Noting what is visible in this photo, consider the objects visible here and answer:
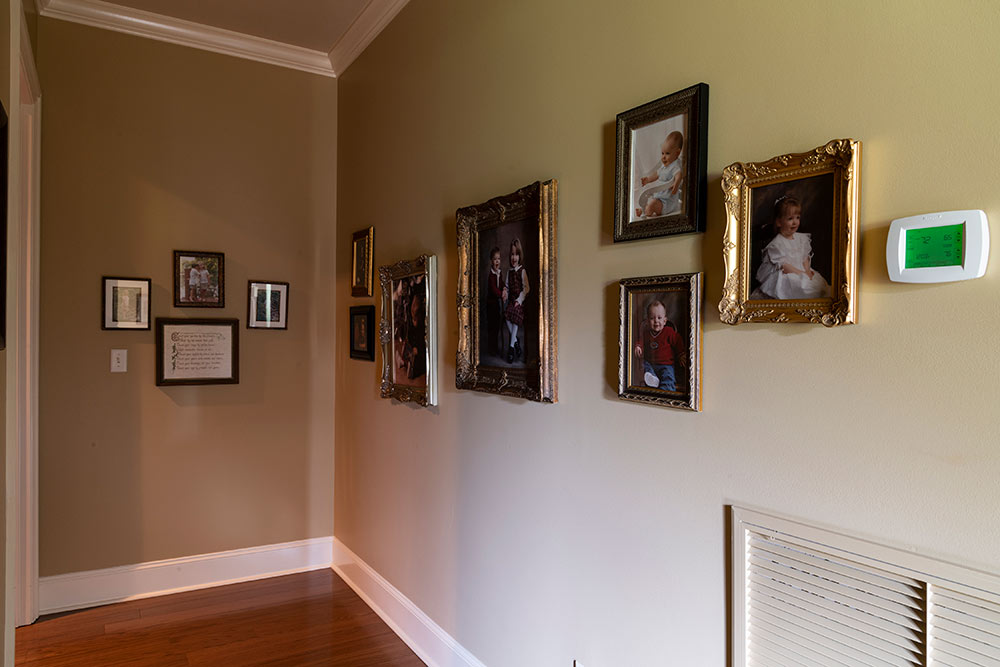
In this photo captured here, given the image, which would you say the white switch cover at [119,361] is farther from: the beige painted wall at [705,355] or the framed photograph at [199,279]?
the beige painted wall at [705,355]

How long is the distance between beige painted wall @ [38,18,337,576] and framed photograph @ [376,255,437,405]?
915 millimetres

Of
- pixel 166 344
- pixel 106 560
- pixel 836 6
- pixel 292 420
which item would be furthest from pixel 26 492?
pixel 836 6

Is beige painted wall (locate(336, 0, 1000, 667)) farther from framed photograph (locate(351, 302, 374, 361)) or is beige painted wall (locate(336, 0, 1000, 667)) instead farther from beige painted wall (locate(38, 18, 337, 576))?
beige painted wall (locate(38, 18, 337, 576))

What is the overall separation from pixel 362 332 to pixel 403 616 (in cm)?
139

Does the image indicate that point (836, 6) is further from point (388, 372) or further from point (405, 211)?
point (388, 372)

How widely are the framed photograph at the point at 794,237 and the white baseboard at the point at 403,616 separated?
5.75 ft

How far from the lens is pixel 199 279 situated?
11.5ft

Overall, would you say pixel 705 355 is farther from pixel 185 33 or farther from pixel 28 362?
pixel 185 33

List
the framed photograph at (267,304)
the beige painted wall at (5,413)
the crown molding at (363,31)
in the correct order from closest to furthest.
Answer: the beige painted wall at (5,413)
the crown molding at (363,31)
the framed photograph at (267,304)

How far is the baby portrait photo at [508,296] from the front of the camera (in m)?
2.10

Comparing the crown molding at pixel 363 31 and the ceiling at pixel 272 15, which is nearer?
the crown molding at pixel 363 31

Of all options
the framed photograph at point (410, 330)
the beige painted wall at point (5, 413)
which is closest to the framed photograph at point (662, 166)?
the framed photograph at point (410, 330)

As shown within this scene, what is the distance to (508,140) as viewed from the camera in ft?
7.44

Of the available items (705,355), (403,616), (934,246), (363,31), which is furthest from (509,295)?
(363,31)
